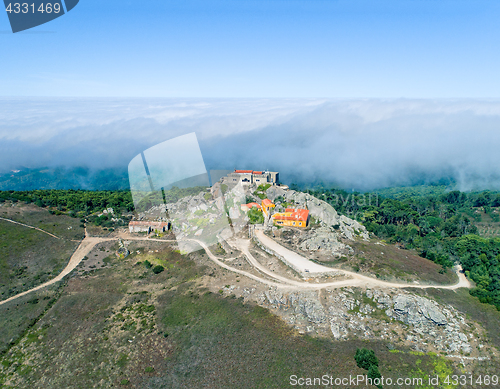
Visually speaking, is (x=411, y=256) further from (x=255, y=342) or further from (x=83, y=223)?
(x=83, y=223)

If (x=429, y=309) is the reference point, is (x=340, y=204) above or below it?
below

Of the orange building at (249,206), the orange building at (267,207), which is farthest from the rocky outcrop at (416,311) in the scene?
the orange building at (249,206)

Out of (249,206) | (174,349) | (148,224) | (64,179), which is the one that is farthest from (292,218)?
(64,179)

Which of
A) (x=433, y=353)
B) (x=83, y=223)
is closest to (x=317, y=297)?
(x=433, y=353)

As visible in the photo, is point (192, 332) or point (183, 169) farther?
point (192, 332)

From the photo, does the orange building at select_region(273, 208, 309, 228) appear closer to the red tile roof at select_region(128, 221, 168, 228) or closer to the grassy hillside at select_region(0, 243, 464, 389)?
the grassy hillside at select_region(0, 243, 464, 389)

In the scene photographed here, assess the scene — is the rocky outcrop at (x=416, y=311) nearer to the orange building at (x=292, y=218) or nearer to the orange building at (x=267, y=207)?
the orange building at (x=292, y=218)
